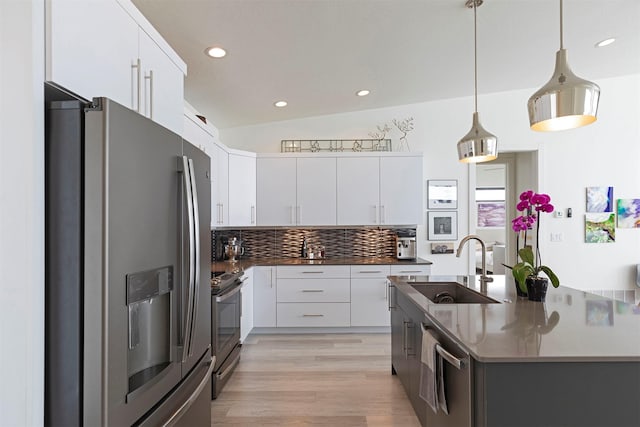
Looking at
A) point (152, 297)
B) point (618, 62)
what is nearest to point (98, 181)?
point (152, 297)

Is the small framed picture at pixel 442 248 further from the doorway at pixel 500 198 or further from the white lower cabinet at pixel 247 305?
the white lower cabinet at pixel 247 305

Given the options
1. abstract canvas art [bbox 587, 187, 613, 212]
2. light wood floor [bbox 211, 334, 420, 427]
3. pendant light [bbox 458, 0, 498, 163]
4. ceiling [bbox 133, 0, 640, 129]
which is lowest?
light wood floor [bbox 211, 334, 420, 427]

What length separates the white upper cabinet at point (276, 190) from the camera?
432 cm

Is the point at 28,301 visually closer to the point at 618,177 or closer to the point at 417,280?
the point at 417,280

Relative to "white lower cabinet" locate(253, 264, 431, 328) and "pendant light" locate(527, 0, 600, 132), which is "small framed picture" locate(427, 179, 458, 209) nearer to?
"white lower cabinet" locate(253, 264, 431, 328)

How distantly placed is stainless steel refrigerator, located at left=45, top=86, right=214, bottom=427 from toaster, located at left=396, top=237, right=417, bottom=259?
342 centimetres

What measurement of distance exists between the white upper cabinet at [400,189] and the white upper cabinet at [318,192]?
611 millimetres

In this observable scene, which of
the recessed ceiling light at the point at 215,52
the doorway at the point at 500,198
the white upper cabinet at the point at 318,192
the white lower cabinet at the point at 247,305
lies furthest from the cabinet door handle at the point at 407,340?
the doorway at the point at 500,198

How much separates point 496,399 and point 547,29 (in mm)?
3048

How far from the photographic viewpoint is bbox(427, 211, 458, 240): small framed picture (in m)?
4.55

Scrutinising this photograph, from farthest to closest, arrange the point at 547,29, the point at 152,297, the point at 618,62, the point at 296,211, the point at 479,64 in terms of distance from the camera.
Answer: the point at 296,211 → the point at 618,62 → the point at 479,64 → the point at 547,29 → the point at 152,297

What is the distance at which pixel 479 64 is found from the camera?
3.57 metres

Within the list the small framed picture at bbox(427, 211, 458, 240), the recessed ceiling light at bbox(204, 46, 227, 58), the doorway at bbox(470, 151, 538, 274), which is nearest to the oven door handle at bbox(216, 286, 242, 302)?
the recessed ceiling light at bbox(204, 46, 227, 58)

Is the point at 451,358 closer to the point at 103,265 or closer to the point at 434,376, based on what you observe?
the point at 434,376
